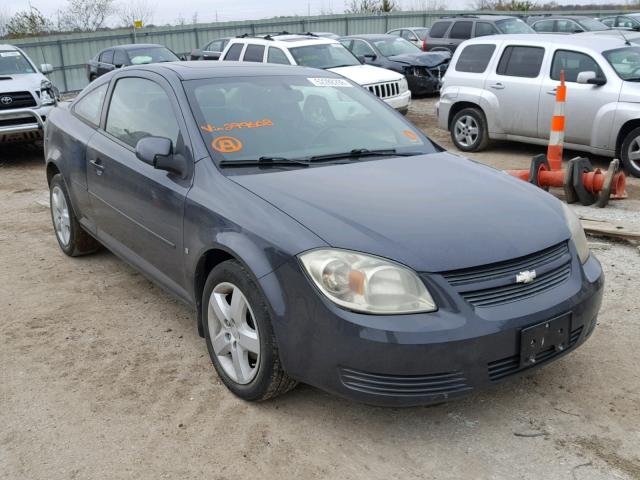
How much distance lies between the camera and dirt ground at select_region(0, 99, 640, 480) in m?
3.00

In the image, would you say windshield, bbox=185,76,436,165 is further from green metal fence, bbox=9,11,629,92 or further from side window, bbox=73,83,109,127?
green metal fence, bbox=9,11,629,92

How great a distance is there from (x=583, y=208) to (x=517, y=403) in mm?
4006

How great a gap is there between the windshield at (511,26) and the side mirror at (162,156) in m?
16.1

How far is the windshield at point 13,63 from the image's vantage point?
1144 centimetres

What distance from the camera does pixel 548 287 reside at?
315 cm

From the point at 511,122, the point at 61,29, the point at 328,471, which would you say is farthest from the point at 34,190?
the point at 61,29

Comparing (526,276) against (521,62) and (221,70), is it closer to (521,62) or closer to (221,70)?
(221,70)

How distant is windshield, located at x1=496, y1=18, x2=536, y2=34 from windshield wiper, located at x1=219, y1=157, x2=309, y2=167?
15.9 meters

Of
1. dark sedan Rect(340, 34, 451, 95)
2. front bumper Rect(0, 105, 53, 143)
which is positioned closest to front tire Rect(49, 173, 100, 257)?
front bumper Rect(0, 105, 53, 143)

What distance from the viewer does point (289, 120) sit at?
4141mm

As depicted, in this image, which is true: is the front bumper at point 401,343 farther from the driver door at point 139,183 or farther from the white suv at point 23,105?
the white suv at point 23,105

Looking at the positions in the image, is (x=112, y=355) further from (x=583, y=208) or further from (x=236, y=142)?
(x=583, y=208)

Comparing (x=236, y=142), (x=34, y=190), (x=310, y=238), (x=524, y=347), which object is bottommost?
(x=34, y=190)

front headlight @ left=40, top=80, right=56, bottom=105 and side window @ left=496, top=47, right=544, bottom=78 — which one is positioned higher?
side window @ left=496, top=47, right=544, bottom=78
